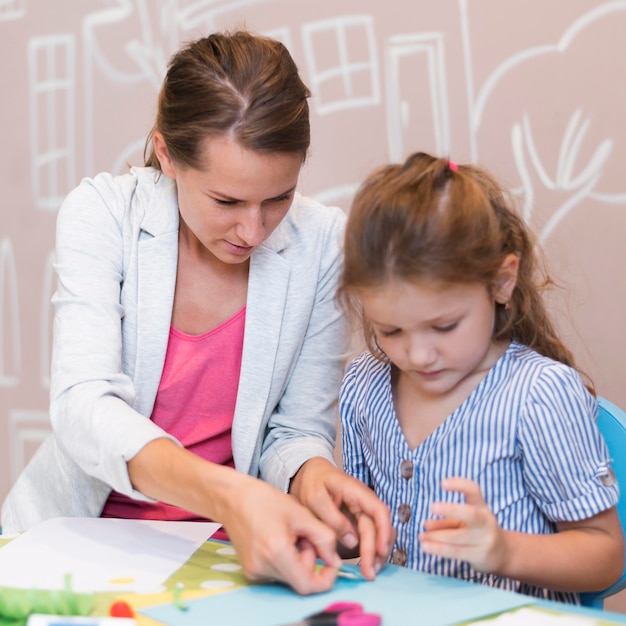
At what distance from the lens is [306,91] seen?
1182 mm

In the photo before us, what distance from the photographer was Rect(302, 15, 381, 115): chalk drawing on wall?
171 cm

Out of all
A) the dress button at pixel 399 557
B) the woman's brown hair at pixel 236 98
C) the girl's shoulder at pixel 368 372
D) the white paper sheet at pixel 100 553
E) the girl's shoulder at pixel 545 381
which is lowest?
the dress button at pixel 399 557

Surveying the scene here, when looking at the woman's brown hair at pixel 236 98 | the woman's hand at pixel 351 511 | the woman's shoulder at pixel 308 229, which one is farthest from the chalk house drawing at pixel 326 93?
the woman's hand at pixel 351 511

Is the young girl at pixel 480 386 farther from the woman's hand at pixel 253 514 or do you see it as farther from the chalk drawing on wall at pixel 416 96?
the chalk drawing on wall at pixel 416 96

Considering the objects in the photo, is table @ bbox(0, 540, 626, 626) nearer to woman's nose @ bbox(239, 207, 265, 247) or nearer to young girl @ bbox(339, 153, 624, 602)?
young girl @ bbox(339, 153, 624, 602)

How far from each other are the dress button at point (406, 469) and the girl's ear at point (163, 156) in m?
0.50

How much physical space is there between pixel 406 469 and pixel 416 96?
33.7 inches

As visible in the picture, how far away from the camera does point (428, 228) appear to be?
917 mm

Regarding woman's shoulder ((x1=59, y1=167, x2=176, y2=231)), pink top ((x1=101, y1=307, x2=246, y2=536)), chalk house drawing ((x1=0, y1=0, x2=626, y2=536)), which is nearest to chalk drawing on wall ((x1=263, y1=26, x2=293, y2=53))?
chalk house drawing ((x1=0, y1=0, x2=626, y2=536))

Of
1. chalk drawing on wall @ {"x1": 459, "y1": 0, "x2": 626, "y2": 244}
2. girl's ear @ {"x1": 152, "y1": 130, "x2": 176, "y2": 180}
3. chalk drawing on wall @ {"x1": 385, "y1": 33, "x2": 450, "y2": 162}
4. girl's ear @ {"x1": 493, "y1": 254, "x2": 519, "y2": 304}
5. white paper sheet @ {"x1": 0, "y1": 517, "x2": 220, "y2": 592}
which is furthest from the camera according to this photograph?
chalk drawing on wall @ {"x1": 385, "y1": 33, "x2": 450, "y2": 162}

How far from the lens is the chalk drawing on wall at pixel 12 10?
211cm

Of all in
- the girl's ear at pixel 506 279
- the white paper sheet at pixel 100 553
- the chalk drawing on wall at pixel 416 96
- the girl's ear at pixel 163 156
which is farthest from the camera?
the chalk drawing on wall at pixel 416 96

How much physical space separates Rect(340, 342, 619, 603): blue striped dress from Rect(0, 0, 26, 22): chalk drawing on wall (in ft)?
4.91

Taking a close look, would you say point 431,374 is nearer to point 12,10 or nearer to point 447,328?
point 447,328
